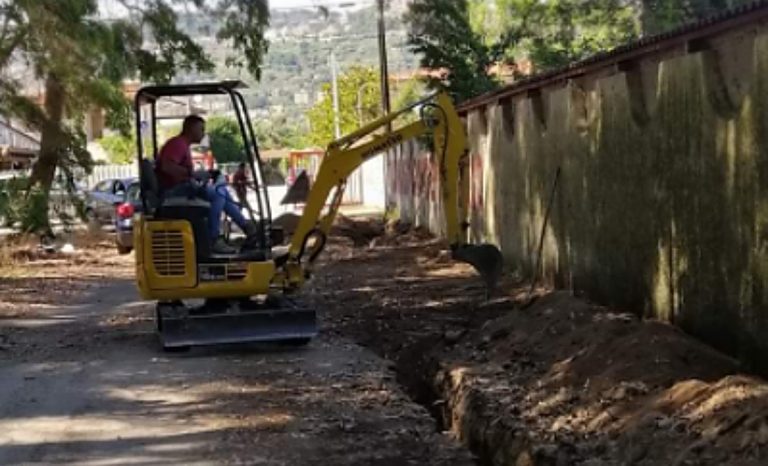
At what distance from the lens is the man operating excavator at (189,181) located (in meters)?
13.9

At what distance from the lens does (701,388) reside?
8031mm

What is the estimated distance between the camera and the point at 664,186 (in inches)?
412

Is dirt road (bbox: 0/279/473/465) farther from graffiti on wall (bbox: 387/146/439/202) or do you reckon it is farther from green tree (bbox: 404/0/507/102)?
green tree (bbox: 404/0/507/102)

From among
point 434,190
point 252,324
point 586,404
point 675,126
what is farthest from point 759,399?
point 434,190

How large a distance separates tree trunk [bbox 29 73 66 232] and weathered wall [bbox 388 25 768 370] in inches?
529

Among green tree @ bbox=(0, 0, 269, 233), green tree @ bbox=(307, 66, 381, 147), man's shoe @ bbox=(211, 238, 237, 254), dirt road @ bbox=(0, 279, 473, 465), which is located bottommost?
dirt road @ bbox=(0, 279, 473, 465)

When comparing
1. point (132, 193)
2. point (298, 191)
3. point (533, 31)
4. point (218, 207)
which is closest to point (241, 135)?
point (218, 207)

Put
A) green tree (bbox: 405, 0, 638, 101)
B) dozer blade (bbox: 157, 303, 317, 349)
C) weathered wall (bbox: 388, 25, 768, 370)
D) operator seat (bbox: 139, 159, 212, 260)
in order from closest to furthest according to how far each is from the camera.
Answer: weathered wall (bbox: 388, 25, 768, 370), dozer blade (bbox: 157, 303, 317, 349), operator seat (bbox: 139, 159, 212, 260), green tree (bbox: 405, 0, 638, 101)

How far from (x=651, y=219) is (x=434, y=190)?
16041mm

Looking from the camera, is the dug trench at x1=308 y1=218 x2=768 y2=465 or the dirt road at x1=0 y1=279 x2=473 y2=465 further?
the dirt road at x1=0 y1=279 x2=473 y2=465

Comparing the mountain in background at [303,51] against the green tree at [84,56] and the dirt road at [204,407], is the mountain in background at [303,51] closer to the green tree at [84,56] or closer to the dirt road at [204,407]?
the green tree at [84,56]

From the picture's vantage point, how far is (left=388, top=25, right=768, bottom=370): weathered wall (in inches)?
340

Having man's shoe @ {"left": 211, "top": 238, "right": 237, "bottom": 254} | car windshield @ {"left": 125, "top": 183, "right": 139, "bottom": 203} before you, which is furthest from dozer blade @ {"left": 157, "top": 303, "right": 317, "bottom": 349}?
car windshield @ {"left": 125, "top": 183, "right": 139, "bottom": 203}

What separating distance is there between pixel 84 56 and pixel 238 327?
1310 centimetres
